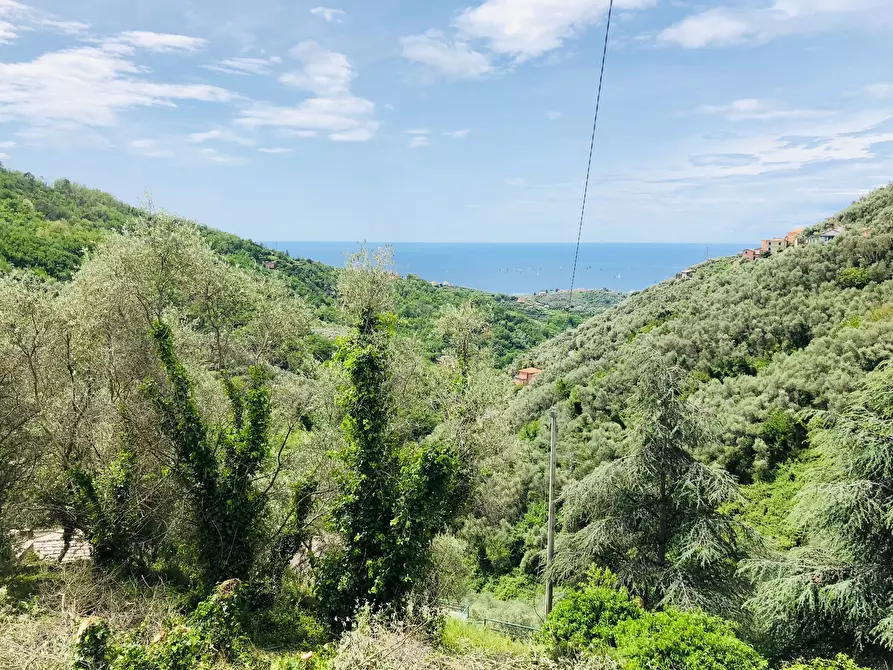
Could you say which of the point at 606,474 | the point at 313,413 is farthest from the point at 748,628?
the point at 313,413

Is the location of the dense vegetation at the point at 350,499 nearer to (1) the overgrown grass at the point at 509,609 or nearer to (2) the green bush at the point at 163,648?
(2) the green bush at the point at 163,648

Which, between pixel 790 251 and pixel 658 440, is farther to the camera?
pixel 790 251

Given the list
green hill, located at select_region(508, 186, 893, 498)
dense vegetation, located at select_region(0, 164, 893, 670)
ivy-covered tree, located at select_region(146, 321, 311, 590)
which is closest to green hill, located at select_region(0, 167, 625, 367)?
green hill, located at select_region(508, 186, 893, 498)

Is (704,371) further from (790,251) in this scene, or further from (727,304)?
(790,251)

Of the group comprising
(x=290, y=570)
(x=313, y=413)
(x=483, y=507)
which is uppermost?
(x=313, y=413)

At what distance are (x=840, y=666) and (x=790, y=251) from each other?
88.2ft

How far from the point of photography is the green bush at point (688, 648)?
600 cm

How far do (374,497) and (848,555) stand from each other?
8.41 metres

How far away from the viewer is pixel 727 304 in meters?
25.6

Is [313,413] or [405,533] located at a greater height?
[313,413]

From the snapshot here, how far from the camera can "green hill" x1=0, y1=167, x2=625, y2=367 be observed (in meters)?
35.4

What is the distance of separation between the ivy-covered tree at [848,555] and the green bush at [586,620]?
2381 mm

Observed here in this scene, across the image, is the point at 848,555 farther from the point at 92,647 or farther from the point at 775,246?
the point at 775,246

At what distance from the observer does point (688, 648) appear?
6133 millimetres
